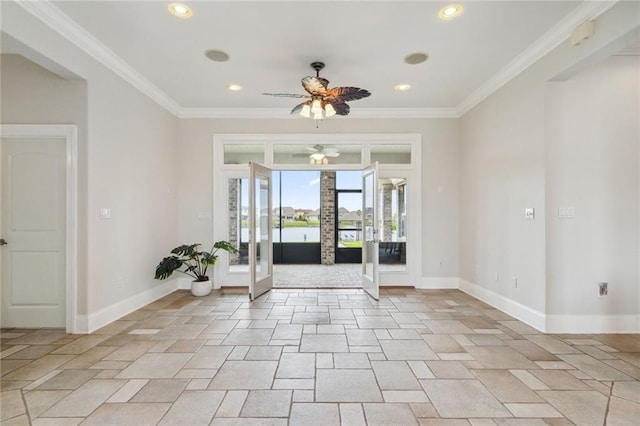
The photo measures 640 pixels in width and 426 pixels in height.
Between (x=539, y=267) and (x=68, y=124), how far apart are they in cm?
530

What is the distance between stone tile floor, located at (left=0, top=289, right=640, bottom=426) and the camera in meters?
2.04

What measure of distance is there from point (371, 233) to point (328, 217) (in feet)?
12.7

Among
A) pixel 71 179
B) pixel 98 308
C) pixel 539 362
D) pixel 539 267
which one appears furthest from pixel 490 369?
pixel 71 179

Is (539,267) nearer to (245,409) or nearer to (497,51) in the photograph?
(497,51)

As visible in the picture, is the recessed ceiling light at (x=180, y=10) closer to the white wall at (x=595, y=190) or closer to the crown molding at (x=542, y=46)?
the crown molding at (x=542, y=46)

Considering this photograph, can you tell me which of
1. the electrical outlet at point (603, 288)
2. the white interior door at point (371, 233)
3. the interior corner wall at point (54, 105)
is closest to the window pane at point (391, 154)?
the white interior door at point (371, 233)

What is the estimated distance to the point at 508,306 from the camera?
406 cm

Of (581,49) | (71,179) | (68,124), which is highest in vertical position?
(581,49)

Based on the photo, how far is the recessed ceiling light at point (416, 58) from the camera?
143 inches

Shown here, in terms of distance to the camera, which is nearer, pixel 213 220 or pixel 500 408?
pixel 500 408

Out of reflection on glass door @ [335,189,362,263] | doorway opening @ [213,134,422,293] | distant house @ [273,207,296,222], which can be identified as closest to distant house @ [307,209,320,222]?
distant house @ [273,207,296,222]

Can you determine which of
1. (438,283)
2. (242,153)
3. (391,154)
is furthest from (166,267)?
(438,283)

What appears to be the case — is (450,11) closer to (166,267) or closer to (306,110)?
(306,110)

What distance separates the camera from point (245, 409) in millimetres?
2076
